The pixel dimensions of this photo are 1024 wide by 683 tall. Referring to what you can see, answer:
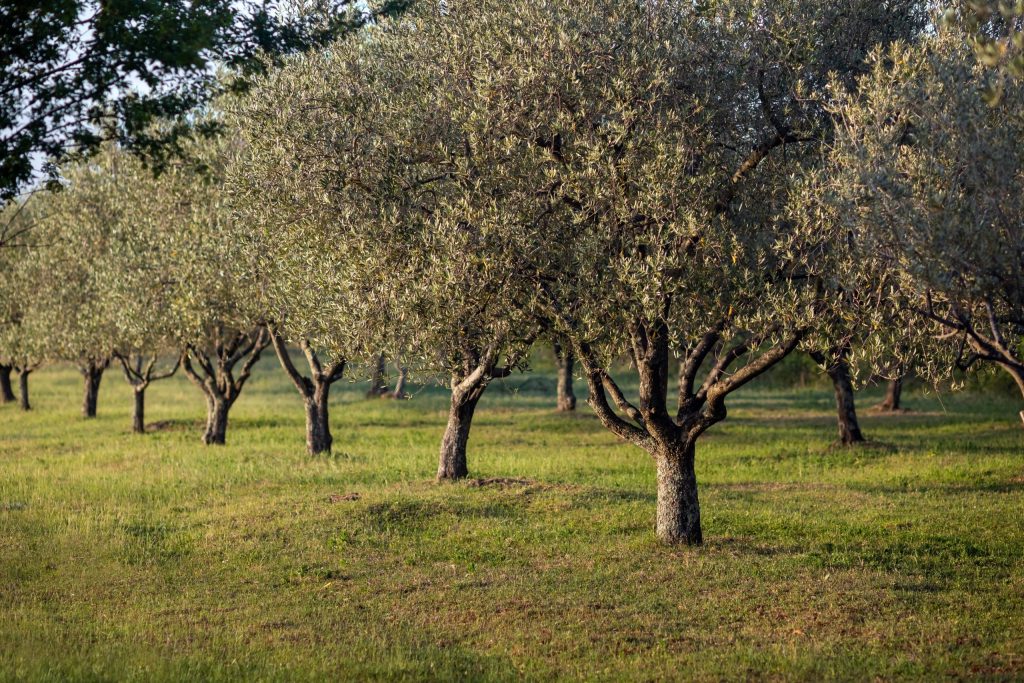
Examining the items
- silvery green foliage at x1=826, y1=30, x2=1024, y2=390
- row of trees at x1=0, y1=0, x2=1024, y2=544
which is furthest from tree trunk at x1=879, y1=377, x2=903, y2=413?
silvery green foliage at x1=826, y1=30, x2=1024, y2=390

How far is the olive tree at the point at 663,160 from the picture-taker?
629 inches

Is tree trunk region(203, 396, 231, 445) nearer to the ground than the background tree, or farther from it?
nearer to the ground

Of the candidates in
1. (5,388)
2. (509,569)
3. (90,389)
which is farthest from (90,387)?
(509,569)

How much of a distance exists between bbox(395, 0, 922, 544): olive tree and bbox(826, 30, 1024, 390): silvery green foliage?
62.3 inches

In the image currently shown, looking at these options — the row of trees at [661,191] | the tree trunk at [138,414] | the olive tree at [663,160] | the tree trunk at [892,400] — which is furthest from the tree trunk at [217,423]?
the tree trunk at [892,400]

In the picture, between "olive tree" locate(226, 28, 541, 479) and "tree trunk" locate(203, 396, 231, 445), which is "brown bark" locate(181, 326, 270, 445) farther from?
"olive tree" locate(226, 28, 541, 479)

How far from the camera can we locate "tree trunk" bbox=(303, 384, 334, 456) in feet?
111

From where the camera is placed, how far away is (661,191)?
50.9ft

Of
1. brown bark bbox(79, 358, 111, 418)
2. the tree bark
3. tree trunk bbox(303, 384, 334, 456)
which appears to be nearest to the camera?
tree trunk bbox(303, 384, 334, 456)

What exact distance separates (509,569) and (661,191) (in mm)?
6959

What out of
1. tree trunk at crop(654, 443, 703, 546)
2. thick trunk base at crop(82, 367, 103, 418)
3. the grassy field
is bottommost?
the grassy field

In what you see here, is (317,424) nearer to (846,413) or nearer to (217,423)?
(217,423)

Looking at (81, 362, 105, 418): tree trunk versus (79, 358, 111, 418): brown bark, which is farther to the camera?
(81, 362, 105, 418): tree trunk

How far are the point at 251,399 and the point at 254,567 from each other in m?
46.4
